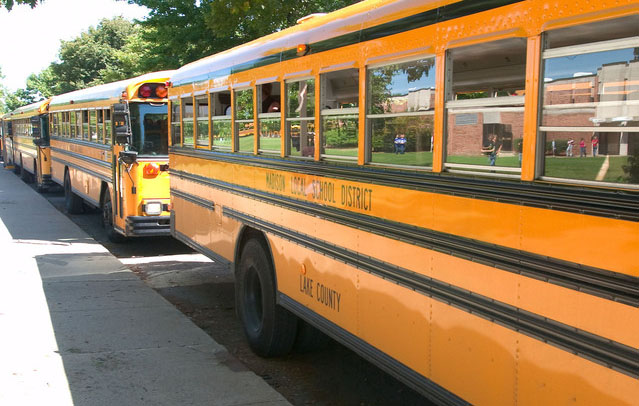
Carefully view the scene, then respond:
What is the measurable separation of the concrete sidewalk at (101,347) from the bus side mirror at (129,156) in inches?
57.3

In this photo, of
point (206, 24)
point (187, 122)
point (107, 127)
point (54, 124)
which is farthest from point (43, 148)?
point (187, 122)

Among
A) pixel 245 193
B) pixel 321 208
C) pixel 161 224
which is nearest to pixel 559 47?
pixel 321 208

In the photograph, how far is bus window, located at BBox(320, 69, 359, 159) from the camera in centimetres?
385

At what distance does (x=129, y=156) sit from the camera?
9.39 meters

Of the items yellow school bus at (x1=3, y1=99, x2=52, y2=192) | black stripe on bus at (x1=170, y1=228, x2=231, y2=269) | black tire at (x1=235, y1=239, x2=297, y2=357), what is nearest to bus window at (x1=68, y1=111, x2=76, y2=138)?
yellow school bus at (x1=3, y1=99, x2=52, y2=192)

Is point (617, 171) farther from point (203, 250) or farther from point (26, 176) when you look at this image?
point (26, 176)

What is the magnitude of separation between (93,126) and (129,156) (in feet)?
9.15

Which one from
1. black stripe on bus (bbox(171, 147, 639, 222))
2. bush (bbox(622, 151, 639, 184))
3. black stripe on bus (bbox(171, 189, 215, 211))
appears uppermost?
bush (bbox(622, 151, 639, 184))

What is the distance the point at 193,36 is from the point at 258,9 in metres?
4.01

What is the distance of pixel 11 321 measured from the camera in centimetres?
620

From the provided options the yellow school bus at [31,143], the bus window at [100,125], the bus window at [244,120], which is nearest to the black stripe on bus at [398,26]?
the bus window at [244,120]

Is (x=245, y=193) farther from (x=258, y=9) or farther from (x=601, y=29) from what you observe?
(x=258, y=9)

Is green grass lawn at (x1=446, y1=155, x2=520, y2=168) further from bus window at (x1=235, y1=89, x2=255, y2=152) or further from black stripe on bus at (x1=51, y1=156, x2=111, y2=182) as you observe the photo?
black stripe on bus at (x1=51, y1=156, x2=111, y2=182)

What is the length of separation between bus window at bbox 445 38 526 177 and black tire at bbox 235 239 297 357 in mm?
2597
